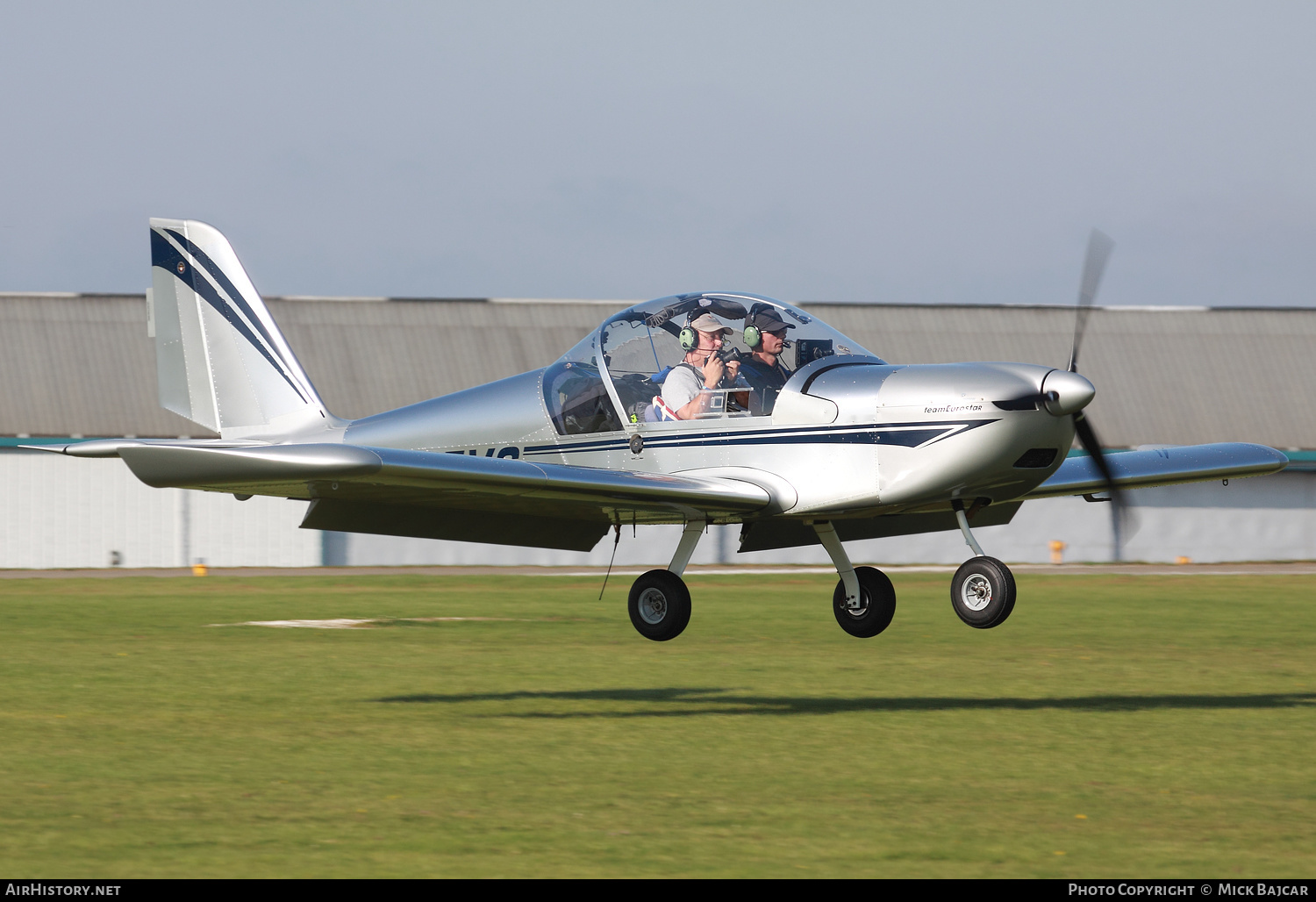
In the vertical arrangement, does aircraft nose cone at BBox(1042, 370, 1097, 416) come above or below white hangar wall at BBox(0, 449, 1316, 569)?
above

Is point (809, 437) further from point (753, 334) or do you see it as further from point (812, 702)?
point (812, 702)

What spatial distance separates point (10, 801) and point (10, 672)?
8218 mm

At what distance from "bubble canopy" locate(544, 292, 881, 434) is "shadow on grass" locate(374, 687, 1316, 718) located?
2.77m

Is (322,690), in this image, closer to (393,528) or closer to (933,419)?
(393,528)

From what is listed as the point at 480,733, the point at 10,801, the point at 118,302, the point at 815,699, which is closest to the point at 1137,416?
the point at 118,302

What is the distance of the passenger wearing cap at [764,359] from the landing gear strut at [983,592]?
8.06 ft

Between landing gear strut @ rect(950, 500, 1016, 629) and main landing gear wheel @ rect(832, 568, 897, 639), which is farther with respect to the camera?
main landing gear wheel @ rect(832, 568, 897, 639)

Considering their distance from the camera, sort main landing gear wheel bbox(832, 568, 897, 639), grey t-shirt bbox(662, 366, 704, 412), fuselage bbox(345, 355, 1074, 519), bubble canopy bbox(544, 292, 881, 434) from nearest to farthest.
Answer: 1. fuselage bbox(345, 355, 1074, 519)
2. bubble canopy bbox(544, 292, 881, 434)
3. grey t-shirt bbox(662, 366, 704, 412)
4. main landing gear wheel bbox(832, 568, 897, 639)

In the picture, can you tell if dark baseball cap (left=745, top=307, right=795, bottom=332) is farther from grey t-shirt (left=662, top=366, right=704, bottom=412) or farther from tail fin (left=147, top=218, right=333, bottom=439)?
tail fin (left=147, top=218, right=333, bottom=439)

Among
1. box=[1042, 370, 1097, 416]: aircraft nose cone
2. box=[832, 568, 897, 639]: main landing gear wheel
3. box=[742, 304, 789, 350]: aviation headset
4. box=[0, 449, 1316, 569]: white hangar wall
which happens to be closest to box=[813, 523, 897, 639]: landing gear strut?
box=[832, 568, 897, 639]: main landing gear wheel

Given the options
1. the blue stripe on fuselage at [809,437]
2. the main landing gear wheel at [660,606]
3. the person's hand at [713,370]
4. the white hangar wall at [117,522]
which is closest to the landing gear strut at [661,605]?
the main landing gear wheel at [660,606]

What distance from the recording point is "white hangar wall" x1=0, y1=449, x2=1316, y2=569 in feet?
138

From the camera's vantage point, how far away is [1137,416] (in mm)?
49531

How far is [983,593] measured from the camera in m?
13.3
